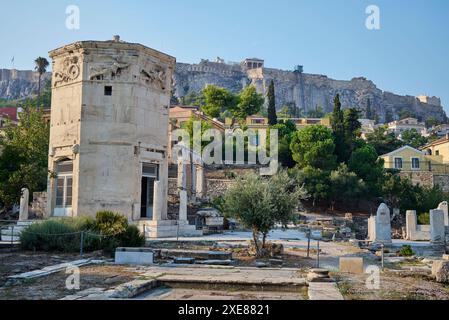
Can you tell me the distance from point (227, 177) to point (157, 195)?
28754mm

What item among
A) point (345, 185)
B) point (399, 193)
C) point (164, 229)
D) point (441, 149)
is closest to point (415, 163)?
point (441, 149)

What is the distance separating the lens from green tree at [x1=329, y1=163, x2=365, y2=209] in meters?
48.4

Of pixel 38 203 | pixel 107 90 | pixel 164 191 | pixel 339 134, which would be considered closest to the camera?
pixel 107 90

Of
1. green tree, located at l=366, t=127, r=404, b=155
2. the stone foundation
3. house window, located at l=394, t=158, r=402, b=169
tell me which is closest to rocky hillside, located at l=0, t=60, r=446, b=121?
green tree, located at l=366, t=127, r=404, b=155

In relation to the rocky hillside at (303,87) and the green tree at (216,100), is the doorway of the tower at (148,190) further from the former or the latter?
the rocky hillside at (303,87)

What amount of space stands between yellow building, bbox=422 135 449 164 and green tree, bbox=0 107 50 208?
174 ft

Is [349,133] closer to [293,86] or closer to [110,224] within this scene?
[110,224]

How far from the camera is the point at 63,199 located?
2247 cm

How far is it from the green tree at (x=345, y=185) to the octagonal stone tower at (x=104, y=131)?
28872mm

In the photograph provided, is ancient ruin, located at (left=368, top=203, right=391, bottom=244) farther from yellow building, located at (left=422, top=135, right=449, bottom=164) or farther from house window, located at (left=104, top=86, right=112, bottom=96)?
yellow building, located at (left=422, top=135, right=449, bottom=164)

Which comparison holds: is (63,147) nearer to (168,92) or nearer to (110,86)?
(110,86)

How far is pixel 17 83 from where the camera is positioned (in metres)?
149

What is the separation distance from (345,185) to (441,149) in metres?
27.2
